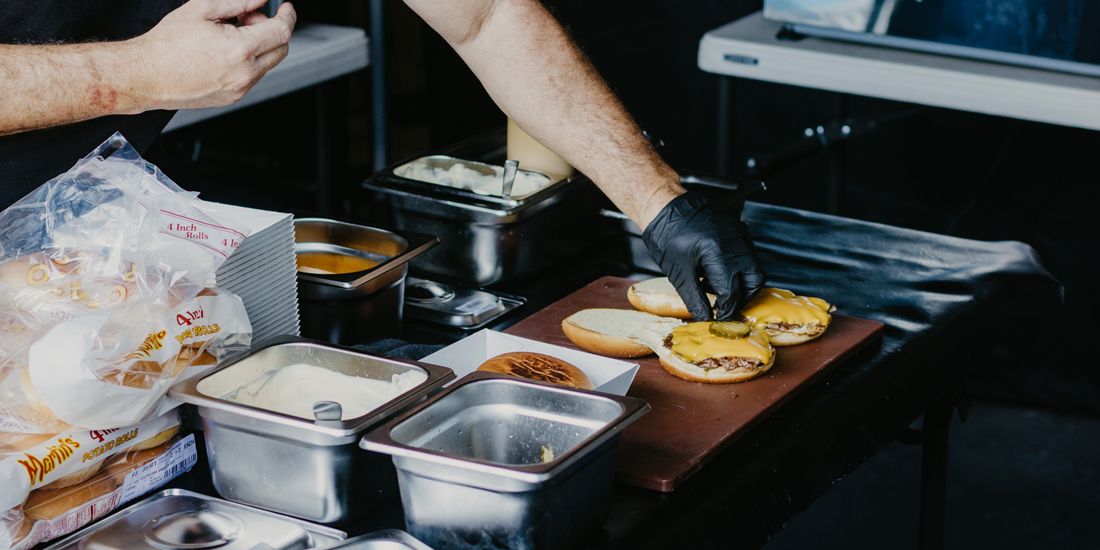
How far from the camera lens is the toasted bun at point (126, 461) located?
1.19 m

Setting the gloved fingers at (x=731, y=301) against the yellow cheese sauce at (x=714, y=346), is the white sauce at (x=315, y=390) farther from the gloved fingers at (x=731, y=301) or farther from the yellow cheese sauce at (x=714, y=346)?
the gloved fingers at (x=731, y=301)

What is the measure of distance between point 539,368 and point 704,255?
0.38 meters

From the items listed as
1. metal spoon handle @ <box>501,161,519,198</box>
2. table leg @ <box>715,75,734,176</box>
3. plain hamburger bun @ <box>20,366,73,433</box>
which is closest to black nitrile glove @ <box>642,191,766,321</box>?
metal spoon handle @ <box>501,161,519,198</box>

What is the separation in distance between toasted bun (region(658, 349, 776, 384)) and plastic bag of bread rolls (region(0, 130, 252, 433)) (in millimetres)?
599

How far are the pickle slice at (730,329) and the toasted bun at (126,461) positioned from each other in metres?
0.78

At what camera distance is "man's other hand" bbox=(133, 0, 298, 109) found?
1340 mm

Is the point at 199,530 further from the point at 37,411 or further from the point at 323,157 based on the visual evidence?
the point at 323,157

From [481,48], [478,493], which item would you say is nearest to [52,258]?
[478,493]

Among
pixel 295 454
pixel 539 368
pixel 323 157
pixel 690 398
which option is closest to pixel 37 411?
pixel 295 454

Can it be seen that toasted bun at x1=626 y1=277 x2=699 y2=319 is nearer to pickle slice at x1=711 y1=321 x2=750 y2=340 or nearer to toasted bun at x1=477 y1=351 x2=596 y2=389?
pickle slice at x1=711 y1=321 x2=750 y2=340

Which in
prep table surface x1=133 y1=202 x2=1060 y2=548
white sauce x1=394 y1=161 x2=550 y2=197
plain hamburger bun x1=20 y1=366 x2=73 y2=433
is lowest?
prep table surface x1=133 y1=202 x2=1060 y2=548

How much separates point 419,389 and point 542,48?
0.81 meters

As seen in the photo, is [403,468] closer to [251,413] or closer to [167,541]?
[251,413]

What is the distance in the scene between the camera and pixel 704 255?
5.30ft
